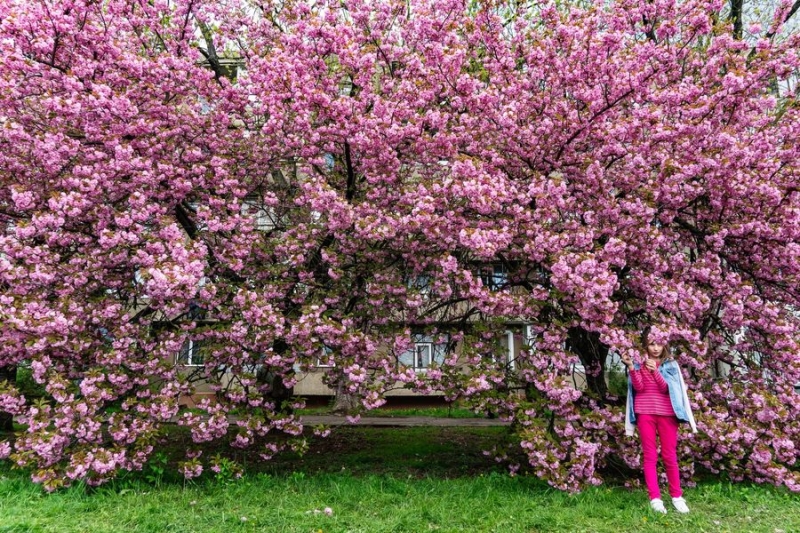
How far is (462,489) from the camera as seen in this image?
6.28 meters

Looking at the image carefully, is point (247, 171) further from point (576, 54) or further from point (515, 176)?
point (576, 54)

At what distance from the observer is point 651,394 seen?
17.8 ft

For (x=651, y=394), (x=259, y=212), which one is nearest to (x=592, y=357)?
(x=651, y=394)

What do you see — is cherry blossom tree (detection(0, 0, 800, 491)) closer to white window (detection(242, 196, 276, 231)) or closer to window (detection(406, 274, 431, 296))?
window (detection(406, 274, 431, 296))

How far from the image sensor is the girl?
5285mm

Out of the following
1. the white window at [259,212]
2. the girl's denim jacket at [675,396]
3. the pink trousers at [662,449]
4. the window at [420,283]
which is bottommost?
the pink trousers at [662,449]

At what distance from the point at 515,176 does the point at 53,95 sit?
18.0ft

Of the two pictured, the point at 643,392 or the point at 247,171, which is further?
the point at 247,171

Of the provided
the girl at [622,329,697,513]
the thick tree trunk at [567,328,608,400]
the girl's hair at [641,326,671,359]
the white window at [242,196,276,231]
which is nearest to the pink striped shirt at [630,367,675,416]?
the girl at [622,329,697,513]

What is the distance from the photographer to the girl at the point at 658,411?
529 cm

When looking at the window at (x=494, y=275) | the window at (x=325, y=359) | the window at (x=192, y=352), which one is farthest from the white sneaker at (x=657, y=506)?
the window at (x=192, y=352)

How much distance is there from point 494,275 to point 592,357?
1754 millimetres

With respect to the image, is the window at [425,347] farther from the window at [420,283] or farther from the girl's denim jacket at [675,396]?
the girl's denim jacket at [675,396]

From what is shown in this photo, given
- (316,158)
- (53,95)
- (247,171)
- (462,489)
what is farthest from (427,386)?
(53,95)
